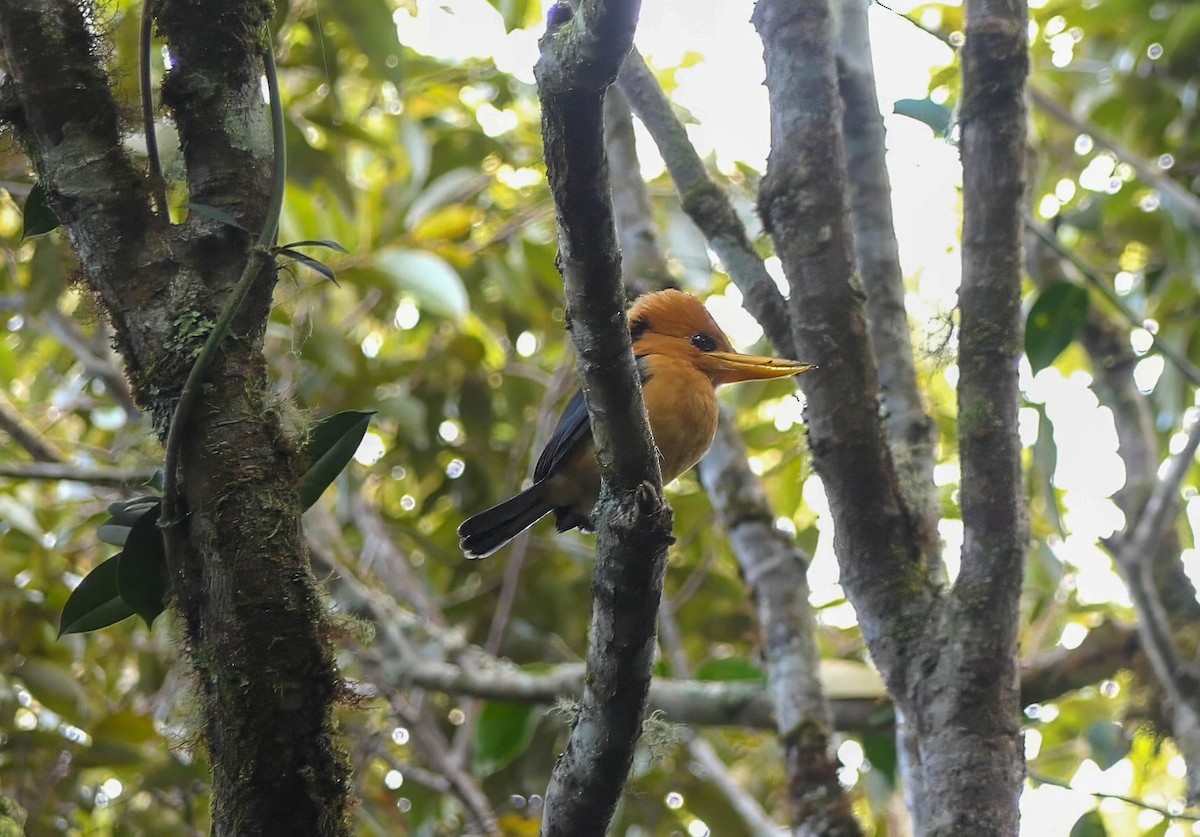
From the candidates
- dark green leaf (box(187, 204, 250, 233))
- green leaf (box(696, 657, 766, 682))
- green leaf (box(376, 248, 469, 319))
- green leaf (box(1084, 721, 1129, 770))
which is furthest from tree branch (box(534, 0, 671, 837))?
green leaf (box(376, 248, 469, 319))

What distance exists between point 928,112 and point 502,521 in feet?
5.12

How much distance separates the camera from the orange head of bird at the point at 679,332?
334cm

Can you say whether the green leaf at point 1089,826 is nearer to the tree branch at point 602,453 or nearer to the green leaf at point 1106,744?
the green leaf at point 1106,744

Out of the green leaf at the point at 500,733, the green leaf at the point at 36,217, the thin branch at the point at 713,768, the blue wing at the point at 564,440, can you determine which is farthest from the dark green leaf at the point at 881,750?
the green leaf at the point at 36,217

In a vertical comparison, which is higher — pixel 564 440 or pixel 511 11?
pixel 511 11

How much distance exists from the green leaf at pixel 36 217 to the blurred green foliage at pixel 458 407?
1595 mm

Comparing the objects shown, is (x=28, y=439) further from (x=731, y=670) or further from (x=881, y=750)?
(x=881, y=750)

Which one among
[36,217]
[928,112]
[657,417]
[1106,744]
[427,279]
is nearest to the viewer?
[36,217]

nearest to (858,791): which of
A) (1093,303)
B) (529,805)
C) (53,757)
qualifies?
(529,805)

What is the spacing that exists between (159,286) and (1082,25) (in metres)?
3.93

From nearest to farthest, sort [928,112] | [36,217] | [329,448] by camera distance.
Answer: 1. [329,448]
2. [36,217]
3. [928,112]

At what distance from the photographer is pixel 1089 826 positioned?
2.45 m

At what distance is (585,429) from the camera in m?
3.07

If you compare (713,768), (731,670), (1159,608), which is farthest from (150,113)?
(713,768)
